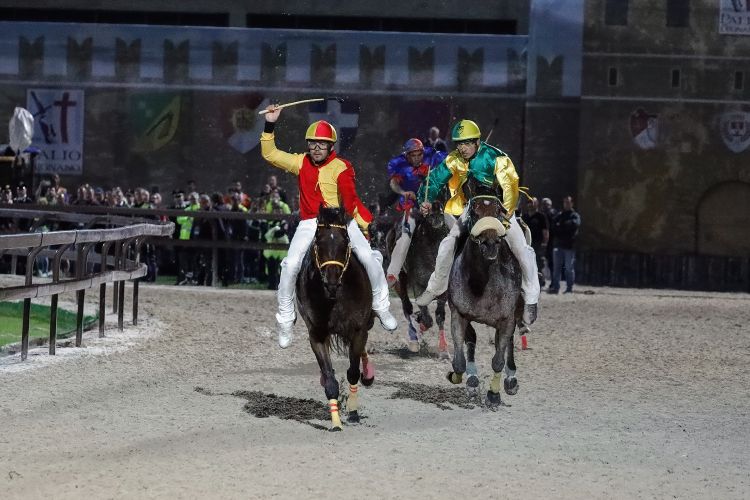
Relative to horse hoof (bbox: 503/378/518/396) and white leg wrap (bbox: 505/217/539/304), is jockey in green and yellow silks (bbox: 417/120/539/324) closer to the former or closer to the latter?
white leg wrap (bbox: 505/217/539/304)

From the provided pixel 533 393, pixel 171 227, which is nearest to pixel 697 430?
pixel 533 393

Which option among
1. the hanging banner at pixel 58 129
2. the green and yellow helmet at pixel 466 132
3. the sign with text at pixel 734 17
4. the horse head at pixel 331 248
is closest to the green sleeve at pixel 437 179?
the green and yellow helmet at pixel 466 132

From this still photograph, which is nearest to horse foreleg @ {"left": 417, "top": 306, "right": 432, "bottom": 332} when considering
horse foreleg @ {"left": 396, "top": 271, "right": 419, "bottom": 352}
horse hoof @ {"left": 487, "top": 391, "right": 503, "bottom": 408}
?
horse foreleg @ {"left": 396, "top": 271, "right": 419, "bottom": 352}

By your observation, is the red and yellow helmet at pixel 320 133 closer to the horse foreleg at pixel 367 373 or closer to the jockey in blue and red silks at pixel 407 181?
the horse foreleg at pixel 367 373

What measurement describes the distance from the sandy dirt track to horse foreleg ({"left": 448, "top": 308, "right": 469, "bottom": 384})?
324 mm

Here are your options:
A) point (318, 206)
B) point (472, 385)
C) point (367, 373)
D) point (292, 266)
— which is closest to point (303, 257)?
point (292, 266)

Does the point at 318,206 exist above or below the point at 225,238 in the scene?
above

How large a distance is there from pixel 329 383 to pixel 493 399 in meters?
1.73

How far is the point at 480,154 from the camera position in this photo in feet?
38.4

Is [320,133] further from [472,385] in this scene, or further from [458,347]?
[472,385]

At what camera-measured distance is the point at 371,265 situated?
10750 mm

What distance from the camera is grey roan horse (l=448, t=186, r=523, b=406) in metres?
11.3

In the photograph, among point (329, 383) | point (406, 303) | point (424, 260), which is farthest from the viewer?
point (406, 303)

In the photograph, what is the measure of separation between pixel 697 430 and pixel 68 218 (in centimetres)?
1215
